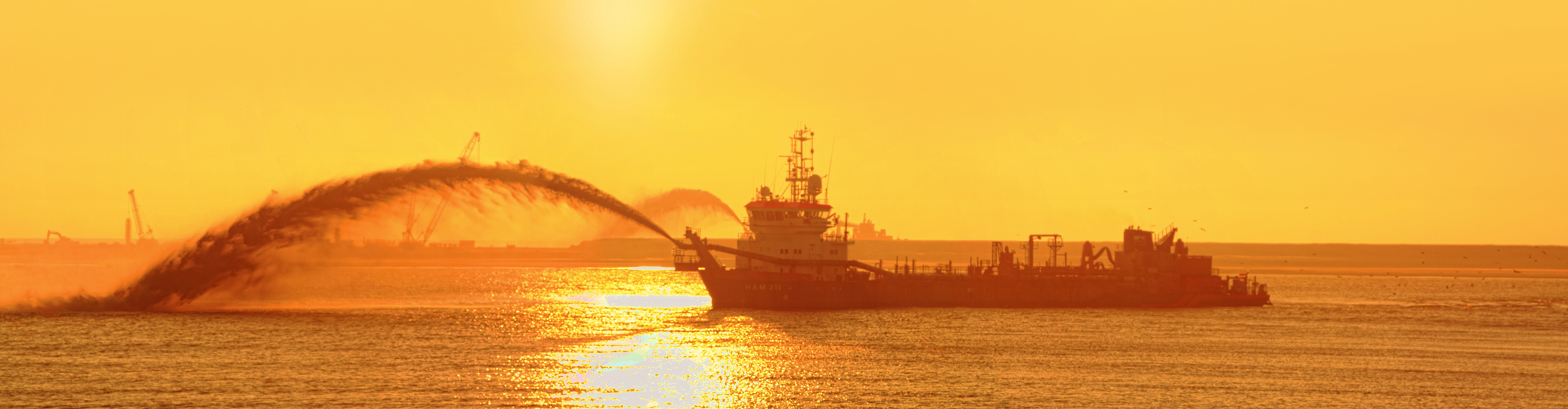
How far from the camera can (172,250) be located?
75.4 m

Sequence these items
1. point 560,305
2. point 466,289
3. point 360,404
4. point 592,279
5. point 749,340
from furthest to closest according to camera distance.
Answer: point 592,279
point 466,289
point 560,305
point 749,340
point 360,404

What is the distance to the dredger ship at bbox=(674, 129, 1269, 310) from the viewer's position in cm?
9038

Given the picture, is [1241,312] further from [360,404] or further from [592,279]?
[592,279]

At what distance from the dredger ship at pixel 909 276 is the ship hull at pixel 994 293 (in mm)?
79

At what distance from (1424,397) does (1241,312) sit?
5148 cm

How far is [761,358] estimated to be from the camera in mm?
59312

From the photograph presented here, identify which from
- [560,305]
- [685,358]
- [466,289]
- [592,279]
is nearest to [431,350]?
[685,358]

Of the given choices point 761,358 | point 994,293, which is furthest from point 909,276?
point 761,358

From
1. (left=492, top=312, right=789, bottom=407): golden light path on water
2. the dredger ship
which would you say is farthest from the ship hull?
(left=492, top=312, right=789, bottom=407): golden light path on water

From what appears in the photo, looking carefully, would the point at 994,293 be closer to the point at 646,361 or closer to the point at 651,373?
the point at 646,361

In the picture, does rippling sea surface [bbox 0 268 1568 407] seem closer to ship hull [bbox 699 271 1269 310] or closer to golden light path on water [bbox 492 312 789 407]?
golden light path on water [bbox 492 312 789 407]

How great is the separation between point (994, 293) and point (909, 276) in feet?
25.3

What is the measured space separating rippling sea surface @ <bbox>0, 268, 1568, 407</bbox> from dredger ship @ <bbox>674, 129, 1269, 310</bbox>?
2.49 metres

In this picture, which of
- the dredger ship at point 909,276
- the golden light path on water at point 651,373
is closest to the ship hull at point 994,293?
the dredger ship at point 909,276
